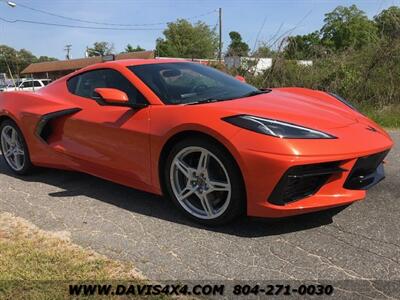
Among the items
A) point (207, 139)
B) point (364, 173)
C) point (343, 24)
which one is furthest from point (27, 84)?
point (343, 24)

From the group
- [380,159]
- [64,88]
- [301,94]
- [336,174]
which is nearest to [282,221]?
[336,174]

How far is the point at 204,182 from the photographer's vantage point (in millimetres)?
3471

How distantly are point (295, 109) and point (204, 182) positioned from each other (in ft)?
2.98

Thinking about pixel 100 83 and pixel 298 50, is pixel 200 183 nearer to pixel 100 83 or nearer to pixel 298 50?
pixel 100 83

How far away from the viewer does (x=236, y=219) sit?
11.7ft

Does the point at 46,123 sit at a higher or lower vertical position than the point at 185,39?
lower

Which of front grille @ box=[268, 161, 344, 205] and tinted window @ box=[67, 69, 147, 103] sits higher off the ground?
tinted window @ box=[67, 69, 147, 103]

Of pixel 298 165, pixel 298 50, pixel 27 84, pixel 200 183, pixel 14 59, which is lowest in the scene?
pixel 200 183

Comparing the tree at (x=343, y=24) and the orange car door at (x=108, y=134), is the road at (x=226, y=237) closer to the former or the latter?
the orange car door at (x=108, y=134)

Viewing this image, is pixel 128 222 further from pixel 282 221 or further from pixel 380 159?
pixel 380 159

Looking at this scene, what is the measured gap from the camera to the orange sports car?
3.08 metres

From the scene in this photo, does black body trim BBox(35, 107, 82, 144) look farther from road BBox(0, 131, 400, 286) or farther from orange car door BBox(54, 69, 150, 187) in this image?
road BBox(0, 131, 400, 286)

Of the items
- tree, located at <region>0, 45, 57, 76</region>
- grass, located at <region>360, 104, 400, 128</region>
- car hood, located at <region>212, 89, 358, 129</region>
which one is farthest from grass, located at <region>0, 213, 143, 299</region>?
tree, located at <region>0, 45, 57, 76</region>

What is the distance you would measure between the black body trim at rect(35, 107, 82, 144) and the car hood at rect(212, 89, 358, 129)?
5.57 feet
